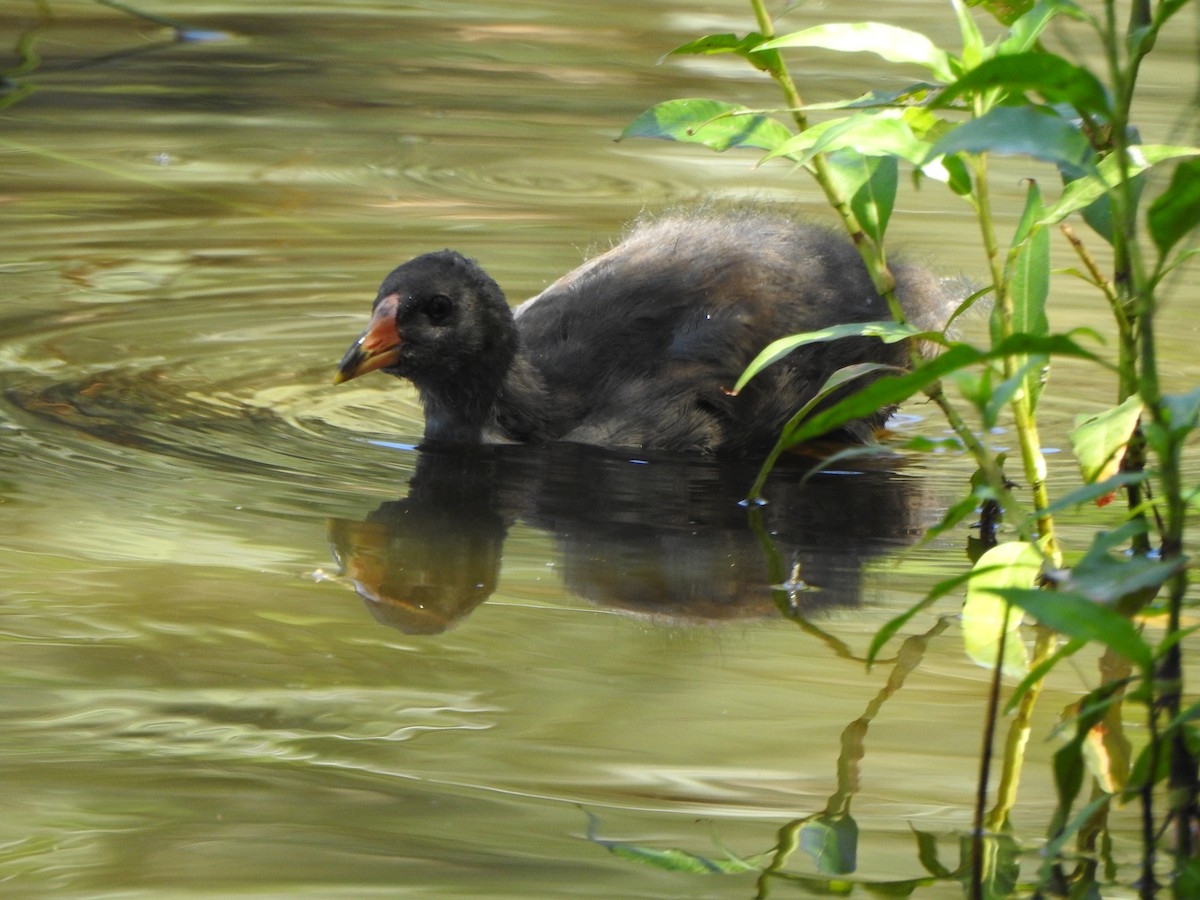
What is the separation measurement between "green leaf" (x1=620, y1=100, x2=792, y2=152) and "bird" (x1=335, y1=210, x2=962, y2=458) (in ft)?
6.23

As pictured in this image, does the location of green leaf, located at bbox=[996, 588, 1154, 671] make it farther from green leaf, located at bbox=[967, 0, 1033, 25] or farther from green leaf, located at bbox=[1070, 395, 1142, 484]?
green leaf, located at bbox=[967, 0, 1033, 25]

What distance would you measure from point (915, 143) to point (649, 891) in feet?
3.82

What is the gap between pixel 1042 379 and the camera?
10.3 ft

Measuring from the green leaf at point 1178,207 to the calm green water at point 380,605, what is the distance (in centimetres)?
45

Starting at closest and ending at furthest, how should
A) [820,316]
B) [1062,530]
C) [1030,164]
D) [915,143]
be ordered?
[915,143], [1062,530], [820,316], [1030,164]

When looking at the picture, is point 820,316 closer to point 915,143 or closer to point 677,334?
point 677,334

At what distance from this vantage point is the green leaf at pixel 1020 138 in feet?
7.30

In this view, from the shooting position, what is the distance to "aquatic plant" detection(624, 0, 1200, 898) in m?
2.22

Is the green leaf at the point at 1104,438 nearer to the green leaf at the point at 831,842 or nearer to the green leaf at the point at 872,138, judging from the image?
the green leaf at the point at 872,138

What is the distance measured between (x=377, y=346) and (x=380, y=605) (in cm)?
164

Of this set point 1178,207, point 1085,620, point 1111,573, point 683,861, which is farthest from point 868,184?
point 683,861

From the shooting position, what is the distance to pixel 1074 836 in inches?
98.5

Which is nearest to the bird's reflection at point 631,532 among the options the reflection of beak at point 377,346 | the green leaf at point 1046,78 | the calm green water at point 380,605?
the calm green water at point 380,605

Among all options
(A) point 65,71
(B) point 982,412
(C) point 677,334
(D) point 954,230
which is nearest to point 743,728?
(B) point 982,412
